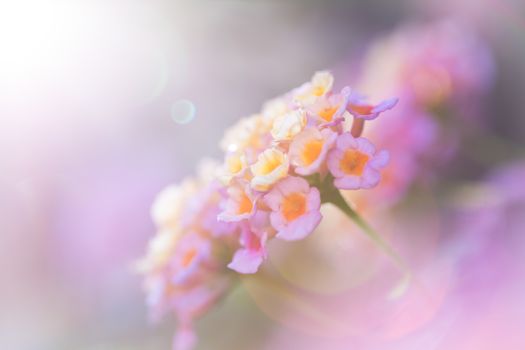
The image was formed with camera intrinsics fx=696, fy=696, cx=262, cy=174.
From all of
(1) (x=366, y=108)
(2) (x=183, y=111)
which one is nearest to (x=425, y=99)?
(1) (x=366, y=108)

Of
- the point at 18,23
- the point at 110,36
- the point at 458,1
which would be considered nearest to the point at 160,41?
the point at 110,36

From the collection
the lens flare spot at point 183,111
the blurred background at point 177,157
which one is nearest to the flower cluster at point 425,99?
the blurred background at point 177,157

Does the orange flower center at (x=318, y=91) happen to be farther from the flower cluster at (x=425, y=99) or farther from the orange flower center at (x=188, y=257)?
the flower cluster at (x=425, y=99)

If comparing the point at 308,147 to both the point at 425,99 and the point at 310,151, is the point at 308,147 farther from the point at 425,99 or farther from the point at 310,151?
the point at 425,99

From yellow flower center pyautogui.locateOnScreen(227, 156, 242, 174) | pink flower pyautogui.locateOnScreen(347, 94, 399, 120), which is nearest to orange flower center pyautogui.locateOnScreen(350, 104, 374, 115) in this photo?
pink flower pyautogui.locateOnScreen(347, 94, 399, 120)

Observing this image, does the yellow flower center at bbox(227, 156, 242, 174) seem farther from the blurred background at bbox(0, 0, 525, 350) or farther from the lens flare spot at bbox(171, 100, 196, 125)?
the lens flare spot at bbox(171, 100, 196, 125)
